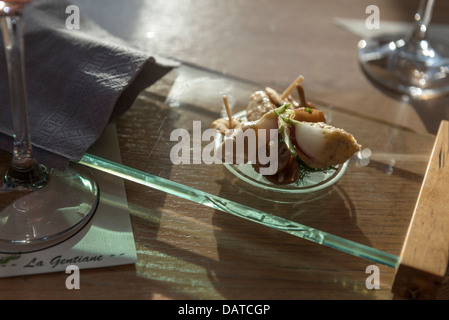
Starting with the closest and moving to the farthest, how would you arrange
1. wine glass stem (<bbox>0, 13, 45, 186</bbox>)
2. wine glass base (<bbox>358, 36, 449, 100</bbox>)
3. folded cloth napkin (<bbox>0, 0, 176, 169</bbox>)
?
wine glass stem (<bbox>0, 13, 45, 186</bbox>), folded cloth napkin (<bbox>0, 0, 176, 169</bbox>), wine glass base (<bbox>358, 36, 449, 100</bbox>)

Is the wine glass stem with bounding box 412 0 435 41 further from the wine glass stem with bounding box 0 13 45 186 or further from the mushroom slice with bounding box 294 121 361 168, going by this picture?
the wine glass stem with bounding box 0 13 45 186

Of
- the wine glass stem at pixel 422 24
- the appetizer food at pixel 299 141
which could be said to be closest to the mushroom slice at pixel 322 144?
the appetizer food at pixel 299 141

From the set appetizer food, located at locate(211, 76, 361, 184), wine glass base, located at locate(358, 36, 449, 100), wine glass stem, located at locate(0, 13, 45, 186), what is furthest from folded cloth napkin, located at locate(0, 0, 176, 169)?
wine glass base, located at locate(358, 36, 449, 100)

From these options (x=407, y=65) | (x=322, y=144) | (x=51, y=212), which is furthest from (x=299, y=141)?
(x=407, y=65)

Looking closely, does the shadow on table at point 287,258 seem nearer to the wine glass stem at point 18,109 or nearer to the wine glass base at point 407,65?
the wine glass stem at point 18,109

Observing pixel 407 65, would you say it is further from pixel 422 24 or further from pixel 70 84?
pixel 70 84
